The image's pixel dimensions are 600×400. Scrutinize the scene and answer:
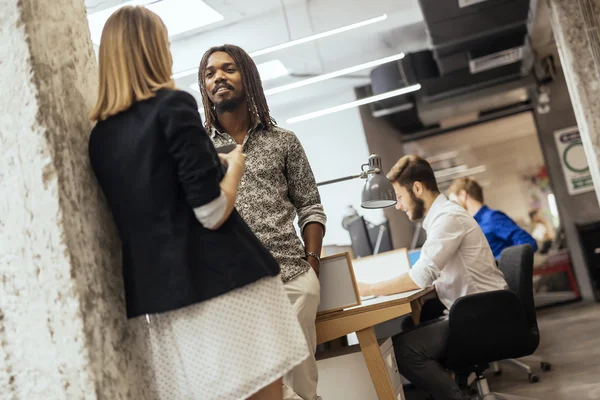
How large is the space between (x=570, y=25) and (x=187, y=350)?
3647mm

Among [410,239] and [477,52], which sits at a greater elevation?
[477,52]

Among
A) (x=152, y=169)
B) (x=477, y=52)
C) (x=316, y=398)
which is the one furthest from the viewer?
(x=477, y=52)

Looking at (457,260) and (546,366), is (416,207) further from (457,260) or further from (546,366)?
(546,366)

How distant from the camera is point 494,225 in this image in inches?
200

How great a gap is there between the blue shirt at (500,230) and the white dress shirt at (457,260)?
1.90 m

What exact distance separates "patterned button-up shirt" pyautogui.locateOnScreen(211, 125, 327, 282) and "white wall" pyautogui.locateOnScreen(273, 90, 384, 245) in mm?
5998

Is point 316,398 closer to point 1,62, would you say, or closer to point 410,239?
point 1,62

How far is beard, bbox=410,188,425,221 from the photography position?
3.44 m

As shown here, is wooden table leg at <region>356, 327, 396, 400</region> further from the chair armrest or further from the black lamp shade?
the black lamp shade

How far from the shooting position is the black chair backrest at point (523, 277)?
3172 mm

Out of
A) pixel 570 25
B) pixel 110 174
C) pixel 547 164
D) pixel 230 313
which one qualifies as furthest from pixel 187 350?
pixel 547 164

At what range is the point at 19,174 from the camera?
5.18 ft

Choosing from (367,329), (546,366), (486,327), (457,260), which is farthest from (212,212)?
(546,366)

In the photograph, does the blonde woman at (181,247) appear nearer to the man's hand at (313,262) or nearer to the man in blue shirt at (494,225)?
the man's hand at (313,262)
